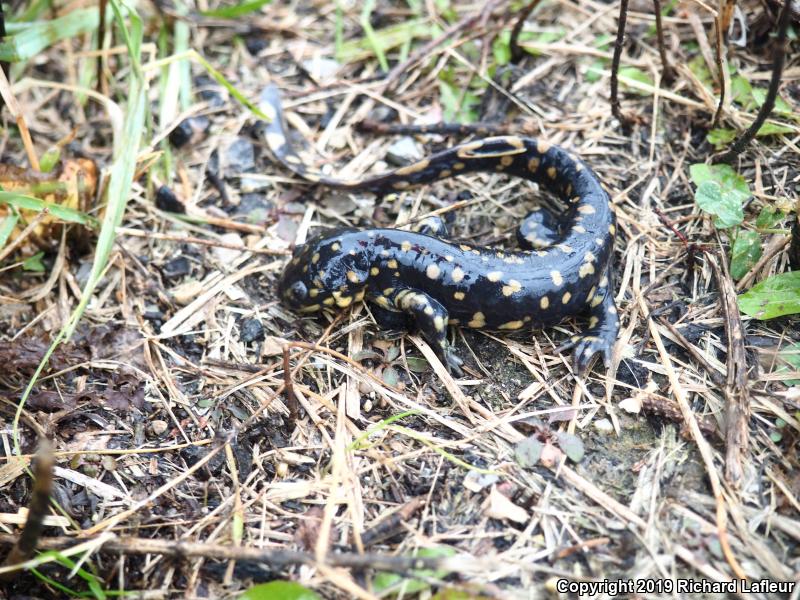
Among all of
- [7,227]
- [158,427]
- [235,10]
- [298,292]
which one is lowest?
[158,427]

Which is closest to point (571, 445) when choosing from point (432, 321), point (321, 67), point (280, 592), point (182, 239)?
point (432, 321)

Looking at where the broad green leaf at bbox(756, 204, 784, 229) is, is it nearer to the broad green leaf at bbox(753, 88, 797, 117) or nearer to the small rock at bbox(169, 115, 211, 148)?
the broad green leaf at bbox(753, 88, 797, 117)

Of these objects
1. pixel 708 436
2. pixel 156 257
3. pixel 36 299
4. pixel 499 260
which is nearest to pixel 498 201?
pixel 499 260

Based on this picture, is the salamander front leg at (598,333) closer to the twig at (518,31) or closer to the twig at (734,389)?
the twig at (734,389)

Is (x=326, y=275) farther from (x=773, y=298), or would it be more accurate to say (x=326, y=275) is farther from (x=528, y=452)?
(x=773, y=298)

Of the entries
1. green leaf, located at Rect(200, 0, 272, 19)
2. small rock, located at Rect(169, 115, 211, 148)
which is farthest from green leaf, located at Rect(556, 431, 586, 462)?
green leaf, located at Rect(200, 0, 272, 19)

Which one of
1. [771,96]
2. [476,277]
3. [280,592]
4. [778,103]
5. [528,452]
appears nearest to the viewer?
[280,592]
